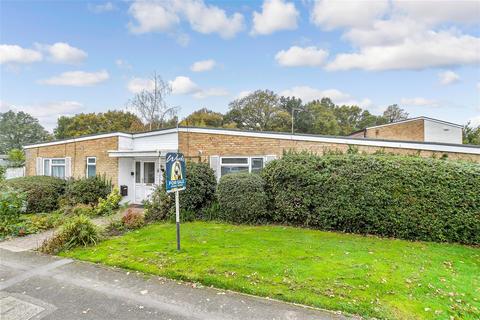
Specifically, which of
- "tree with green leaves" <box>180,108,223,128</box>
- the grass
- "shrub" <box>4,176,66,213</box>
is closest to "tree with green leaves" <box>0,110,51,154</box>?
"tree with green leaves" <box>180,108,223,128</box>

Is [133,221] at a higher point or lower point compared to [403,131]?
lower

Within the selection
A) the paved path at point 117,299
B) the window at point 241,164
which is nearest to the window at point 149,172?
the window at point 241,164

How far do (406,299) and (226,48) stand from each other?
44.5 feet

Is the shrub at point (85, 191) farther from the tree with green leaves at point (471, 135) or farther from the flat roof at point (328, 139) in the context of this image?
the tree with green leaves at point (471, 135)

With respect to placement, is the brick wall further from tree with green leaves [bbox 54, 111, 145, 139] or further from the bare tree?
tree with green leaves [bbox 54, 111, 145, 139]

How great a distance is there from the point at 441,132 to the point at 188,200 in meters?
17.3

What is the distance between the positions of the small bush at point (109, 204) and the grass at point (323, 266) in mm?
4165

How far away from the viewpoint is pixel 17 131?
172ft

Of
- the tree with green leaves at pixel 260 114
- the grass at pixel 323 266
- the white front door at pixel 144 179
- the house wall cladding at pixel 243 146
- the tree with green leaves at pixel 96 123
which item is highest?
the tree with green leaves at pixel 260 114

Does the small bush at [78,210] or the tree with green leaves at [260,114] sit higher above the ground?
the tree with green leaves at [260,114]

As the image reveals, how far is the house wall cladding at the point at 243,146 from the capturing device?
33.4 ft

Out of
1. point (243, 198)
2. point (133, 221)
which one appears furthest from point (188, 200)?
point (243, 198)

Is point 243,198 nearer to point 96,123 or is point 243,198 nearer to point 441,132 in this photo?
point 441,132

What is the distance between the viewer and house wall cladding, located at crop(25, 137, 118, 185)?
1307 cm
